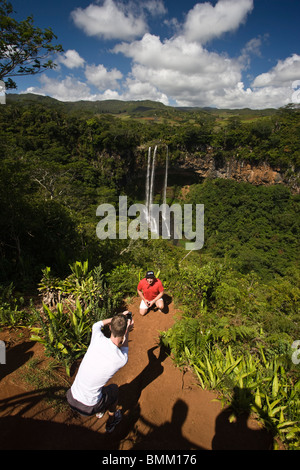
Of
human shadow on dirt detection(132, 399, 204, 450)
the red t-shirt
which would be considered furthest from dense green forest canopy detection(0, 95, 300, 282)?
human shadow on dirt detection(132, 399, 204, 450)

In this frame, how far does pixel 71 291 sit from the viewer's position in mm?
3666

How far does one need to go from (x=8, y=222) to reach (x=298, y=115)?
4499 cm

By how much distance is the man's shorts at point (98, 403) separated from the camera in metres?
2.09

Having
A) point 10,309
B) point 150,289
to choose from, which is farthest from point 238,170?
point 10,309

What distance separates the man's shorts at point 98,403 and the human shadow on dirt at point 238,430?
3.65ft

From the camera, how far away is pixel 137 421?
94.3 inches

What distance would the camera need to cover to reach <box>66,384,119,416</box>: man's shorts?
2.09 meters

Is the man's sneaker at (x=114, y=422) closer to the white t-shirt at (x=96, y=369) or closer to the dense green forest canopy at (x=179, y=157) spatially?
the white t-shirt at (x=96, y=369)

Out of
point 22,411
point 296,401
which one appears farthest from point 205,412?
point 22,411

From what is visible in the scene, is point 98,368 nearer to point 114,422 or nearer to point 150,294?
point 114,422

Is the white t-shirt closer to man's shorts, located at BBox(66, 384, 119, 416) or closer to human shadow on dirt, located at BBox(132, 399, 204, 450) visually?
man's shorts, located at BBox(66, 384, 119, 416)

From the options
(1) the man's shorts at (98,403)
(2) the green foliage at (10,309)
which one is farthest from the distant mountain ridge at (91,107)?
(1) the man's shorts at (98,403)

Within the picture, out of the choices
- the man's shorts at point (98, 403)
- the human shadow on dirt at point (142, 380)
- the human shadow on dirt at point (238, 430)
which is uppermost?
the man's shorts at point (98, 403)
